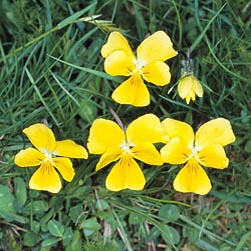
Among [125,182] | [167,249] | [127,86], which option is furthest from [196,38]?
[167,249]

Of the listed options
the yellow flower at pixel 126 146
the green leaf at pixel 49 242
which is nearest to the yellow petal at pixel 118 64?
the yellow flower at pixel 126 146

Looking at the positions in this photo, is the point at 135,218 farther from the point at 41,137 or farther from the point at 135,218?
the point at 41,137

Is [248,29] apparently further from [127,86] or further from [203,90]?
[127,86]

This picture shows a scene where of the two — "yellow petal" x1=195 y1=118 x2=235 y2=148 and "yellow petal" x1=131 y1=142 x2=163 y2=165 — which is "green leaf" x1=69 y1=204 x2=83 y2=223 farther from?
"yellow petal" x1=195 y1=118 x2=235 y2=148

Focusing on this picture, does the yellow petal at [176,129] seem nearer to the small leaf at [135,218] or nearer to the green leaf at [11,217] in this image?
the small leaf at [135,218]

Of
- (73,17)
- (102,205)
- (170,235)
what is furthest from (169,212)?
(73,17)
